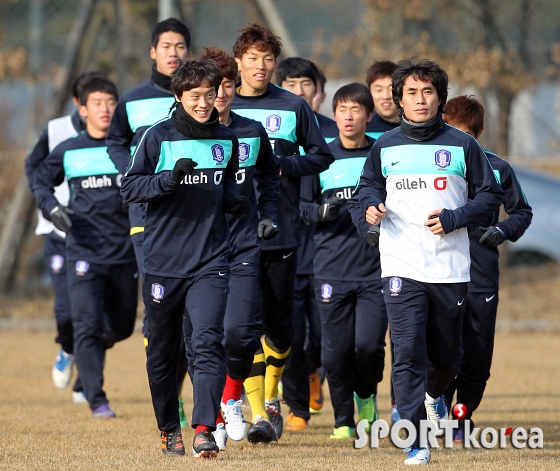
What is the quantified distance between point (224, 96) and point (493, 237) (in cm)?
180

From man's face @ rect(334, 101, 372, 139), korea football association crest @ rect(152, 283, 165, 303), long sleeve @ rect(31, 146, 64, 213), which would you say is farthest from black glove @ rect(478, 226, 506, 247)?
long sleeve @ rect(31, 146, 64, 213)

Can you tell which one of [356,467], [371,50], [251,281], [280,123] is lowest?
[356,467]

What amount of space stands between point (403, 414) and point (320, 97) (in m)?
3.22

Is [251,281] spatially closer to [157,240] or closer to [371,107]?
[157,240]

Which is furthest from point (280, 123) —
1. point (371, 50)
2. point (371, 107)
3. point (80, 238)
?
point (371, 50)

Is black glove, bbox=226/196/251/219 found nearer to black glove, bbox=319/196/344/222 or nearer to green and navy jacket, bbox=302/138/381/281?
black glove, bbox=319/196/344/222

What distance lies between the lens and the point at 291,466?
5.21m

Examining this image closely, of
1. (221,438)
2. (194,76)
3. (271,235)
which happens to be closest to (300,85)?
(271,235)

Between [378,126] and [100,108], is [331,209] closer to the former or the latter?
[378,126]

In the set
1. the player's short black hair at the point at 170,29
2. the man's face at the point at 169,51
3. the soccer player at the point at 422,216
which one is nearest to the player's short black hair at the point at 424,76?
the soccer player at the point at 422,216

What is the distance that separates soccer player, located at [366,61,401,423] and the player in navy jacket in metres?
1.37

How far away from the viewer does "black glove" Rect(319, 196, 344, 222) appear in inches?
256

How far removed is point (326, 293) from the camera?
677 cm

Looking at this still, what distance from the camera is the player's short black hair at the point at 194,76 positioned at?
17.6 feet
